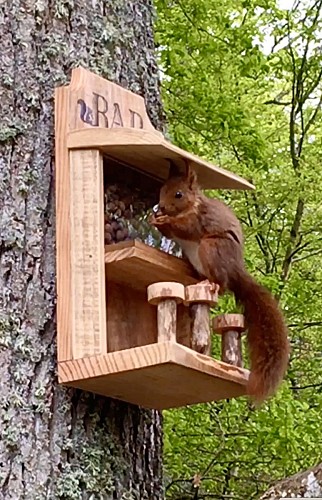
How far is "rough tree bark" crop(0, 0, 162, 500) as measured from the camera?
1433 millimetres

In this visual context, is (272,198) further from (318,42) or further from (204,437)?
(204,437)

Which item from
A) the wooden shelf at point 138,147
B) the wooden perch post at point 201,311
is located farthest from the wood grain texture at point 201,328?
the wooden shelf at point 138,147

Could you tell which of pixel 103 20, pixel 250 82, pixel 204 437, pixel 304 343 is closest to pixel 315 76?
pixel 250 82

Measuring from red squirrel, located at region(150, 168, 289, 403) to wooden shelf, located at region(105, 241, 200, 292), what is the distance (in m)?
0.04

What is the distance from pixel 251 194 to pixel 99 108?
11.0 ft

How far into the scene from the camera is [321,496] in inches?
73.1

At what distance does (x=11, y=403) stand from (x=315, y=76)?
4.31 meters

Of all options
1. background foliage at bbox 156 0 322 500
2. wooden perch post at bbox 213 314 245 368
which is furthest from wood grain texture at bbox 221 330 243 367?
background foliage at bbox 156 0 322 500

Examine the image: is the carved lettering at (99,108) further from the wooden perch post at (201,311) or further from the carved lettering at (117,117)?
the wooden perch post at (201,311)

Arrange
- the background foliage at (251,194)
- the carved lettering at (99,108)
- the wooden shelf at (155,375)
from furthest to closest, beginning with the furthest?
1. the background foliage at (251,194)
2. the carved lettering at (99,108)
3. the wooden shelf at (155,375)

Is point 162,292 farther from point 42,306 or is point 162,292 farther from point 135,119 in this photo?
point 135,119

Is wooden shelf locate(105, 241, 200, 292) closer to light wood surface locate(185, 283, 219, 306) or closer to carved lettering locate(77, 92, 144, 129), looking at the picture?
light wood surface locate(185, 283, 219, 306)

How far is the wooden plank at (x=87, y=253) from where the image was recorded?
4.71 ft

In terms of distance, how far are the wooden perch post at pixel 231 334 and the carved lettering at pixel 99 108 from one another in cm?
42
